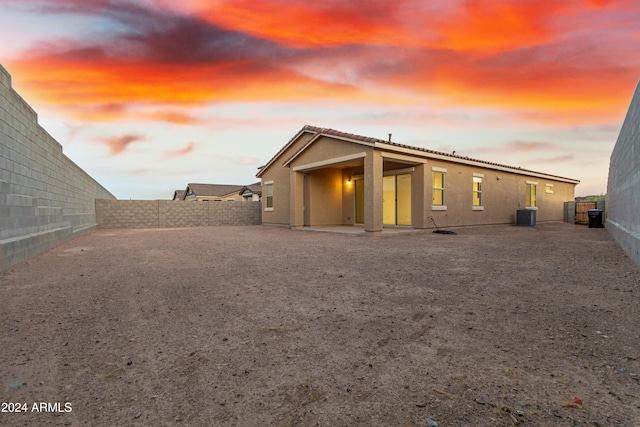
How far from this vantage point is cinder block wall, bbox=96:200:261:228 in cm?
2006

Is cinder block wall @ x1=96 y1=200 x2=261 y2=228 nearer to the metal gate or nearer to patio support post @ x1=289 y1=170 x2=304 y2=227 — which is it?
patio support post @ x1=289 y1=170 x2=304 y2=227

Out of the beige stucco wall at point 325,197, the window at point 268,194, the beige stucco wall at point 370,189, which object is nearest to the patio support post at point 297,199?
the beige stucco wall at point 370,189

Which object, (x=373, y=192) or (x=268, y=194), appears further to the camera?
(x=268, y=194)

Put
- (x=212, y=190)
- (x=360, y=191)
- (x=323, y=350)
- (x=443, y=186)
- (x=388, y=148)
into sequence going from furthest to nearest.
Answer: (x=212, y=190) < (x=360, y=191) < (x=443, y=186) < (x=388, y=148) < (x=323, y=350)

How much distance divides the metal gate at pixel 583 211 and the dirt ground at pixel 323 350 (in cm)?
2104

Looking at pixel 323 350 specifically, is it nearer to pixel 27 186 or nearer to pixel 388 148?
pixel 27 186

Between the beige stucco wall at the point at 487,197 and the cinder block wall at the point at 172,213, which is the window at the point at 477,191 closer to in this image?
the beige stucco wall at the point at 487,197

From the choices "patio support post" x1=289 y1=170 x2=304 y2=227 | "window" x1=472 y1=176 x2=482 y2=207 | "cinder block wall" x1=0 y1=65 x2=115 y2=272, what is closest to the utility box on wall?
"window" x1=472 y1=176 x2=482 y2=207

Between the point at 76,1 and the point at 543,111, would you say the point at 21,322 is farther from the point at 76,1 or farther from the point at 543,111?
the point at 543,111

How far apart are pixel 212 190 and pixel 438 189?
34265 millimetres

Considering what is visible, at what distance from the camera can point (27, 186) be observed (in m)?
7.80

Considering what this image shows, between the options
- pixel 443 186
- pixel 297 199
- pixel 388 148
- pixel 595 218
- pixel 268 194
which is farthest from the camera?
pixel 268 194

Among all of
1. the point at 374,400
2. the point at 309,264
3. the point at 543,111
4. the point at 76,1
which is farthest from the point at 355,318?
the point at 543,111

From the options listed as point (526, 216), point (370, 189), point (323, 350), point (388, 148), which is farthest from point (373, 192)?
point (526, 216)
